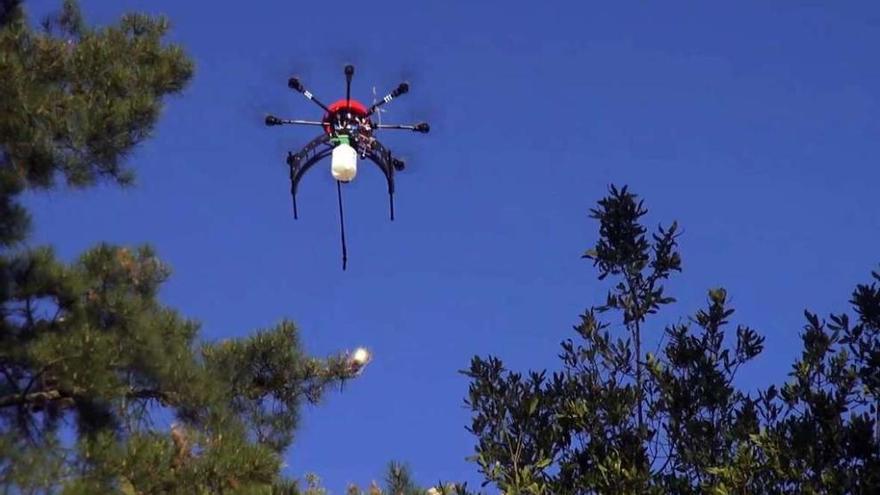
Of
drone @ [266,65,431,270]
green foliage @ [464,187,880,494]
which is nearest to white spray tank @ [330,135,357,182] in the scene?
drone @ [266,65,431,270]

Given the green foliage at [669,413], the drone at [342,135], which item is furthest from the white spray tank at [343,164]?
the green foliage at [669,413]

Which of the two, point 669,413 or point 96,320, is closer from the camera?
point 669,413

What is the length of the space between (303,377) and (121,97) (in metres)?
1.61

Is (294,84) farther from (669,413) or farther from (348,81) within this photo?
(669,413)

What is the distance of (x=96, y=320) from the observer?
4969 millimetres

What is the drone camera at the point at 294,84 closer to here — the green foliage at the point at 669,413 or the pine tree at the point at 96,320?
the pine tree at the point at 96,320

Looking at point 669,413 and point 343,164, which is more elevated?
point 343,164

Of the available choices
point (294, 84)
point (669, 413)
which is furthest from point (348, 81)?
point (669, 413)

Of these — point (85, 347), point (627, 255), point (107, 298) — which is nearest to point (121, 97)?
point (107, 298)

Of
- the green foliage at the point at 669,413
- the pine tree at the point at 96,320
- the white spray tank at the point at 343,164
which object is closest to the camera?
the green foliage at the point at 669,413

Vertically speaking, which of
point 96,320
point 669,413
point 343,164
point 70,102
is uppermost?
point 70,102

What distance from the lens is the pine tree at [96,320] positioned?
4.47 metres

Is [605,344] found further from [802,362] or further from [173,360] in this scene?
[173,360]

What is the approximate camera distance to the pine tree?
14.7 feet
